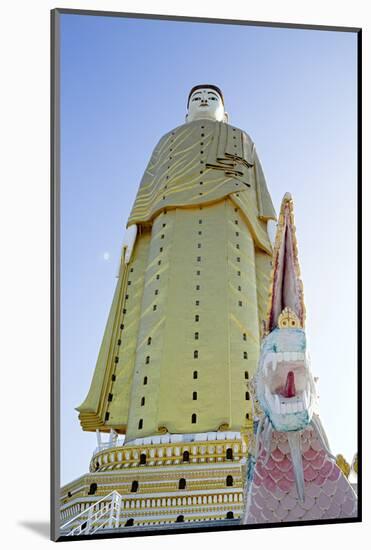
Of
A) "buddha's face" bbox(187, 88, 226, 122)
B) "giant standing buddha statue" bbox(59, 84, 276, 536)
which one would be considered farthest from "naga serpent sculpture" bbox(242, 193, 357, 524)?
"buddha's face" bbox(187, 88, 226, 122)

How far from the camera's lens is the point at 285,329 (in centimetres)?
1165

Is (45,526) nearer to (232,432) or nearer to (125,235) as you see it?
(232,432)

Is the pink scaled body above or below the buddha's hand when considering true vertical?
below

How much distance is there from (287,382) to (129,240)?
325cm

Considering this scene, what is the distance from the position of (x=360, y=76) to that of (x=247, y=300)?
327 cm

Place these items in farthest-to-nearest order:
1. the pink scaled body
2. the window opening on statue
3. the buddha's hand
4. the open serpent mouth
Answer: the buddha's hand
the window opening on statue
the open serpent mouth
the pink scaled body

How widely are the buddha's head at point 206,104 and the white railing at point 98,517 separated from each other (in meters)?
4.20

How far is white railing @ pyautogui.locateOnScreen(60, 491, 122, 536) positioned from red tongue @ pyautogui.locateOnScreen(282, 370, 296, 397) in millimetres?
1882

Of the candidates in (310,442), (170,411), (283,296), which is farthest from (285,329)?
(170,411)

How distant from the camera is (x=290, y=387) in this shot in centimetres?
1155

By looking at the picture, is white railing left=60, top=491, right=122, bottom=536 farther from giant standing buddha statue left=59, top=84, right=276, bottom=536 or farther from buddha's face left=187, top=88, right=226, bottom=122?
buddha's face left=187, top=88, right=226, bottom=122

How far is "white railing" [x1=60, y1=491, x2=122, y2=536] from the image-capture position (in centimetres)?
1106

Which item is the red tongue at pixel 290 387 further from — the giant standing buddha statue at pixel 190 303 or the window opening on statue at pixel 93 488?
the window opening on statue at pixel 93 488

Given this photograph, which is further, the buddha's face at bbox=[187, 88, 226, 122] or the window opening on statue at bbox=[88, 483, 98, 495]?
the buddha's face at bbox=[187, 88, 226, 122]
